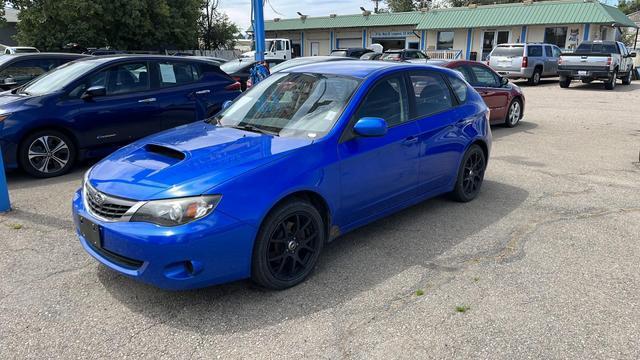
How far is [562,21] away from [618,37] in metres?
8.46

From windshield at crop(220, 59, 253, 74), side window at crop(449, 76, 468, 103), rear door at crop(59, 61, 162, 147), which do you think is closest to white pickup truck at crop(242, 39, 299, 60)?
windshield at crop(220, 59, 253, 74)

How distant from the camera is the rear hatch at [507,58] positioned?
22.0 metres

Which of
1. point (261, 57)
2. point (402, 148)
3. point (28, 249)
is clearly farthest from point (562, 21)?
point (28, 249)

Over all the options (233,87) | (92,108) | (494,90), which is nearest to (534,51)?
(494,90)

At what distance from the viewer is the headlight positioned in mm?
3150

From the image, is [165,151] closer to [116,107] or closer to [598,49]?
[116,107]

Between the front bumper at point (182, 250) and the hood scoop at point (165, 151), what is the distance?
Answer: 0.71m

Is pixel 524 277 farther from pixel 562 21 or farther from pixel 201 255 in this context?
pixel 562 21

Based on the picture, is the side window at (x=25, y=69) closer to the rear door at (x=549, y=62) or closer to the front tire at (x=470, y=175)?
the front tire at (x=470, y=175)

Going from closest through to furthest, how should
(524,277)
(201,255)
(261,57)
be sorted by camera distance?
(201,255) < (524,277) < (261,57)

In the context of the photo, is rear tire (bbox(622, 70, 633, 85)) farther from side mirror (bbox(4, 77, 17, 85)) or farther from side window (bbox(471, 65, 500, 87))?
side mirror (bbox(4, 77, 17, 85))

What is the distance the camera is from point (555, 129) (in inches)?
433

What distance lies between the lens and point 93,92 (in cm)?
703

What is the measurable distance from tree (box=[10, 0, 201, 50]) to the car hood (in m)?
29.7
